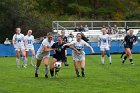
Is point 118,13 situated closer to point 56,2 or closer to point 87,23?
point 56,2

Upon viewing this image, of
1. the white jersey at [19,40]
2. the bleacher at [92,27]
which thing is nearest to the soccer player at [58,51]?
the white jersey at [19,40]

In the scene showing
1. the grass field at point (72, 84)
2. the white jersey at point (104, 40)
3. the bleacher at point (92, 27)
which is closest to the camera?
the grass field at point (72, 84)

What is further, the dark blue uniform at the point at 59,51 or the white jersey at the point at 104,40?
the white jersey at the point at 104,40

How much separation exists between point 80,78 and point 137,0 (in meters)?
61.3

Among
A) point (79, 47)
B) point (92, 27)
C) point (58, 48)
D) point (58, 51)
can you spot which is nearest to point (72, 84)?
point (58, 48)

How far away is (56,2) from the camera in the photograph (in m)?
77.1

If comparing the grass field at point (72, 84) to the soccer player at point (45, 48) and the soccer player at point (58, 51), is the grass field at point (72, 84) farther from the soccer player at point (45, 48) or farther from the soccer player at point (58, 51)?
the soccer player at point (45, 48)

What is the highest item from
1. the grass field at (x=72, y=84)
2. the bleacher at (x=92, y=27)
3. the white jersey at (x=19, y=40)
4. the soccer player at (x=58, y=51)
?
the bleacher at (x=92, y=27)

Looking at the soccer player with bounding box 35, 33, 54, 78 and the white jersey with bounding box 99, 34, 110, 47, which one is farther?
the white jersey with bounding box 99, 34, 110, 47

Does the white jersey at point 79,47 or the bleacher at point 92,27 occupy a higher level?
the bleacher at point 92,27

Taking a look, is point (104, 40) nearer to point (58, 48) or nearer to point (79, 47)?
point (79, 47)

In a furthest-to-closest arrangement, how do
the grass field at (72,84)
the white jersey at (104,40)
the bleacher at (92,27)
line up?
the bleacher at (92,27) → the white jersey at (104,40) → the grass field at (72,84)

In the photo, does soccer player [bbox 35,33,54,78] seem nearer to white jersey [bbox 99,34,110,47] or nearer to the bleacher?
white jersey [bbox 99,34,110,47]

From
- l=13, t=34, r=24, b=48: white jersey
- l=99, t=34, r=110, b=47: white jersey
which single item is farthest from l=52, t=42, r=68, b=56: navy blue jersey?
l=99, t=34, r=110, b=47: white jersey
